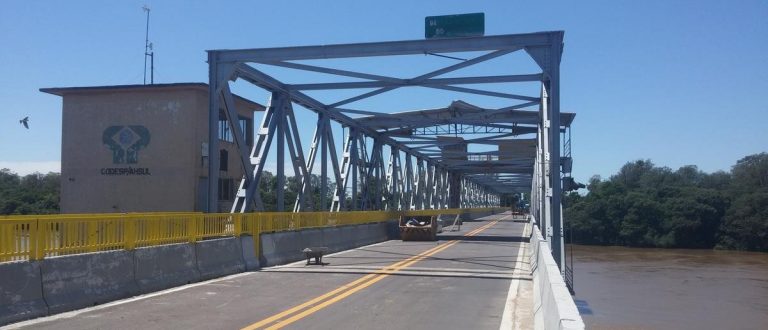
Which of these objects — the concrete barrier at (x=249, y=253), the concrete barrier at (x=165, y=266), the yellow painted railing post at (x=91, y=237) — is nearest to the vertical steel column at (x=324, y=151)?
the concrete barrier at (x=249, y=253)

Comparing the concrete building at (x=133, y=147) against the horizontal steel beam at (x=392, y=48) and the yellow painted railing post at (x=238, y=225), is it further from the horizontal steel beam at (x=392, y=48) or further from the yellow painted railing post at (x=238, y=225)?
the yellow painted railing post at (x=238, y=225)

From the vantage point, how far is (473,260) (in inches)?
804

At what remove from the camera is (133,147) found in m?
34.3

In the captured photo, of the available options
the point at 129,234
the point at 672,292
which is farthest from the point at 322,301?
the point at 672,292

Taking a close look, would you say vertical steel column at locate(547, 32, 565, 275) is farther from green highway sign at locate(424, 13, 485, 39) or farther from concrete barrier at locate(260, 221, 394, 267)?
concrete barrier at locate(260, 221, 394, 267)

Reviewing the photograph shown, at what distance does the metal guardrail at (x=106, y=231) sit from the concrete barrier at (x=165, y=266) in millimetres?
195

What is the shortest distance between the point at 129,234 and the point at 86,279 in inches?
56.3

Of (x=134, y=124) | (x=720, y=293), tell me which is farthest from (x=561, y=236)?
(x=134, y=124)

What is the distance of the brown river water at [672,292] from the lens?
880 inches

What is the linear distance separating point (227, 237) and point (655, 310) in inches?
628

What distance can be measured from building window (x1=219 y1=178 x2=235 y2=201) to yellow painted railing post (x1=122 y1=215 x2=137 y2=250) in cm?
2493

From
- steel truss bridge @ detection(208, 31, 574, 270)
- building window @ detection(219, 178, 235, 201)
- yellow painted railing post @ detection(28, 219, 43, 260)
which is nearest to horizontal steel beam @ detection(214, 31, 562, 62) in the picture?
steel truss bridge @ detection(208, 31, 574, 270)

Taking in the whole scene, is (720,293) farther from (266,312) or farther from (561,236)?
(266,312)

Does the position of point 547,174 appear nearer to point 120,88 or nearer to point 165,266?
point 165,266
